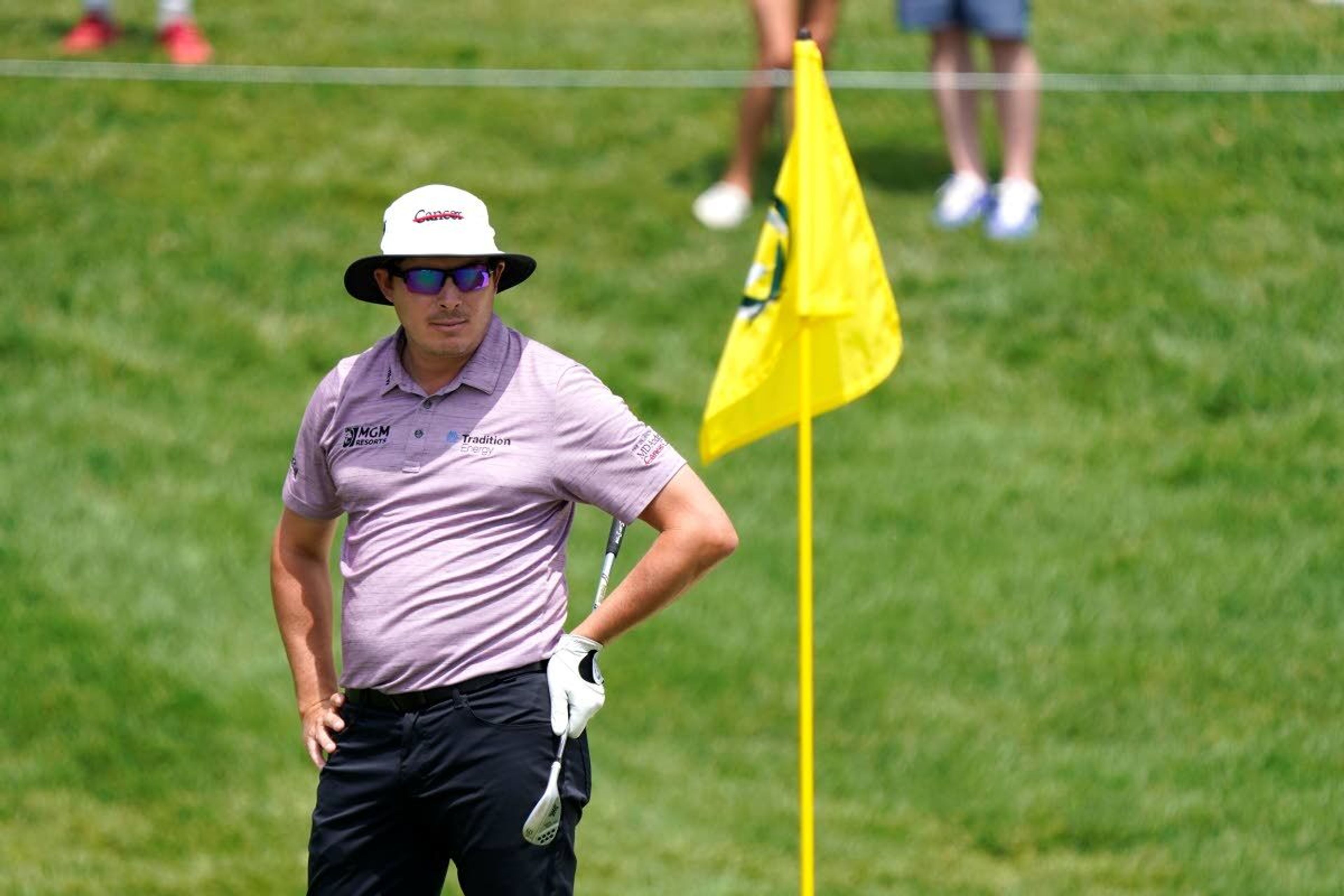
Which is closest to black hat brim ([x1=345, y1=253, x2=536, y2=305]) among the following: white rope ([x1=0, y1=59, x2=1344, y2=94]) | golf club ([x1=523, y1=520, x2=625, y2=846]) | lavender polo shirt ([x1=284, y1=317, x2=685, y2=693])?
lavender polo shirt ([x1=284, y1=317, x2=685, y2=693])

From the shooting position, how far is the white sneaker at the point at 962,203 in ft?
33.0

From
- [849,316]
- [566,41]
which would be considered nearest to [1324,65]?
[566,41]

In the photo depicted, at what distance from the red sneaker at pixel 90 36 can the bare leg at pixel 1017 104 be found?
5013 mm

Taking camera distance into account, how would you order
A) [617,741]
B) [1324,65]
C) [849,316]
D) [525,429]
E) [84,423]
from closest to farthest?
[525,429]
[849,316]
[617,741]
[84,423]
[1324,65]

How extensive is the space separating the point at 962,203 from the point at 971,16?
897 mm

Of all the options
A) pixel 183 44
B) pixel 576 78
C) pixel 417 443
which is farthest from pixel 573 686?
pixel 183 44


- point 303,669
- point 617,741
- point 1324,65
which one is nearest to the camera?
point 303,669

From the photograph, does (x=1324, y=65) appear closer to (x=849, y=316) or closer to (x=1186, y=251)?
(x=1186, y=251)

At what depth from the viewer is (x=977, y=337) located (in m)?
9.44

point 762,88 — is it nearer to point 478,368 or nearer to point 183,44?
point 183,44

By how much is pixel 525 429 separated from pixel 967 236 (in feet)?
20.7

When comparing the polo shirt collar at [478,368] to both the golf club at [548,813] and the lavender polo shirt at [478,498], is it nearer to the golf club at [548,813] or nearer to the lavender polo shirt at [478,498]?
the lavender polo shirt at [478,498]

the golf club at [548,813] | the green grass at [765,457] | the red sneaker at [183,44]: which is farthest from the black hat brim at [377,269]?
the red sneaker at [183,44]

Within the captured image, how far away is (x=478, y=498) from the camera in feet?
13.2
